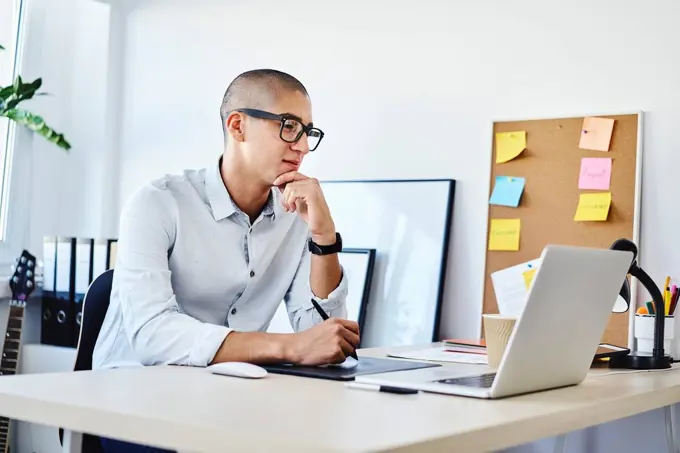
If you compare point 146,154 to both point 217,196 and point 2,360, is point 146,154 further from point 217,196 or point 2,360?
point 217,196

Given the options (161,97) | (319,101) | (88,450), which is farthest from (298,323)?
(161,97)

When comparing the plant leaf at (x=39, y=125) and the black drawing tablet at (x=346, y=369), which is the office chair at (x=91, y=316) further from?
the plant leaf at (x=39, y=125)

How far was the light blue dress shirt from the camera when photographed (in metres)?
1.68

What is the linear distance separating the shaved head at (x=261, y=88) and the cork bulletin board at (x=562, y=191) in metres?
0.78

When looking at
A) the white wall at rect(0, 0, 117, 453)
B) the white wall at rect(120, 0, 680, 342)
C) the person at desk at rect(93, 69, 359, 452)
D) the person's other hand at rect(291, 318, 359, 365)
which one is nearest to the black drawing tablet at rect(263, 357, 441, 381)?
the person's other hand at rect(291, 318, 359, 365)

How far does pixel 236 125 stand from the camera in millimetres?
1989

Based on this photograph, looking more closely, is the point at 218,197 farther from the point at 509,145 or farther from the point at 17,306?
the point at 17,306

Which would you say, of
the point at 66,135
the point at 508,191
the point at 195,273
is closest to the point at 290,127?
the point at 195,273

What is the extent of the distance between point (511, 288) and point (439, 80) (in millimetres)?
651

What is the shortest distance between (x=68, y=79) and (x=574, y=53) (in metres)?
1.93

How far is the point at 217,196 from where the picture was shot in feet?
6.43

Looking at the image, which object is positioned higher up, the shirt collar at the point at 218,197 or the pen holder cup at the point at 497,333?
the shirt collar at the point at 218,197

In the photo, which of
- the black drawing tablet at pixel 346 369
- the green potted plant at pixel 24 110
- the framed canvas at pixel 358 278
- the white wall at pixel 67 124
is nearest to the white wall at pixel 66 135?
the white wall at pixel 67 124

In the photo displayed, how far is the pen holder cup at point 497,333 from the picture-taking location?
1.61 m
